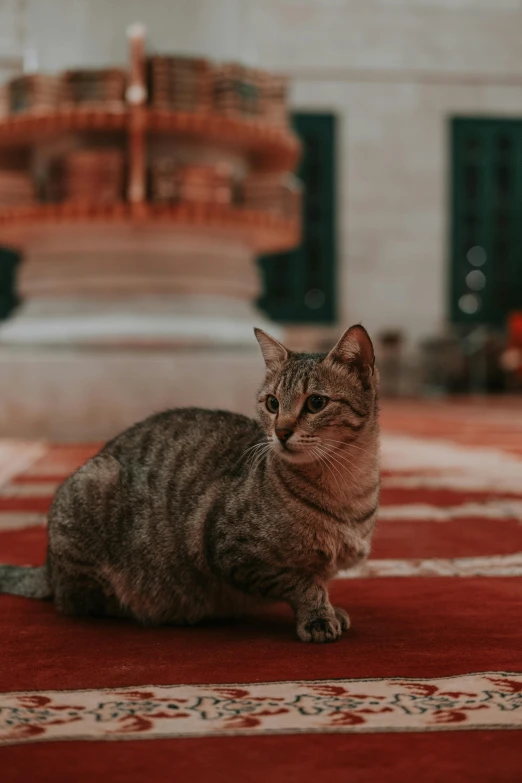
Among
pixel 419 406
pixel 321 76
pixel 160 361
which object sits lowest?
pixel 419 406

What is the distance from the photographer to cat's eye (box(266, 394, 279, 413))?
5.83 feet

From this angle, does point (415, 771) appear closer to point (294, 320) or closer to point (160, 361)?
point (160, 361)

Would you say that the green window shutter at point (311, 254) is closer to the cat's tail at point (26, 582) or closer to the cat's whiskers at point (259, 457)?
the cat's tail at point (26, 582)

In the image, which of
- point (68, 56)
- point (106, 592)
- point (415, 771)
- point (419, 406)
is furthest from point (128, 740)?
point (419, 406)

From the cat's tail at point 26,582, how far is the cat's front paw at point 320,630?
1.97 feet

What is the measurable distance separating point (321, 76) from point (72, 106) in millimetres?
8374

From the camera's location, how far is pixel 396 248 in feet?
43.4

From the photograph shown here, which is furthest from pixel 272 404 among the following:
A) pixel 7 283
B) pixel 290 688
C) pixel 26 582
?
pixel 7 283

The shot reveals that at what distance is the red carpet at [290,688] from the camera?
3.63 ft

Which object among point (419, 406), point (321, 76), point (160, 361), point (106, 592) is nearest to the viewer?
point (106, 592)

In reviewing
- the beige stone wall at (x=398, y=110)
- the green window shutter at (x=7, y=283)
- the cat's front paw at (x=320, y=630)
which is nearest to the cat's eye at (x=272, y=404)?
the cat's front paw at (x=320, y=630)

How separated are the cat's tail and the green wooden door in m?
11.7

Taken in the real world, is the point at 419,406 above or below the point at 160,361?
below

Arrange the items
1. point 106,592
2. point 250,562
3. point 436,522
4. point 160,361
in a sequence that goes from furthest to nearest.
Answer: point 160,361 < point 436,522 < point 106,592 < point 250,562
